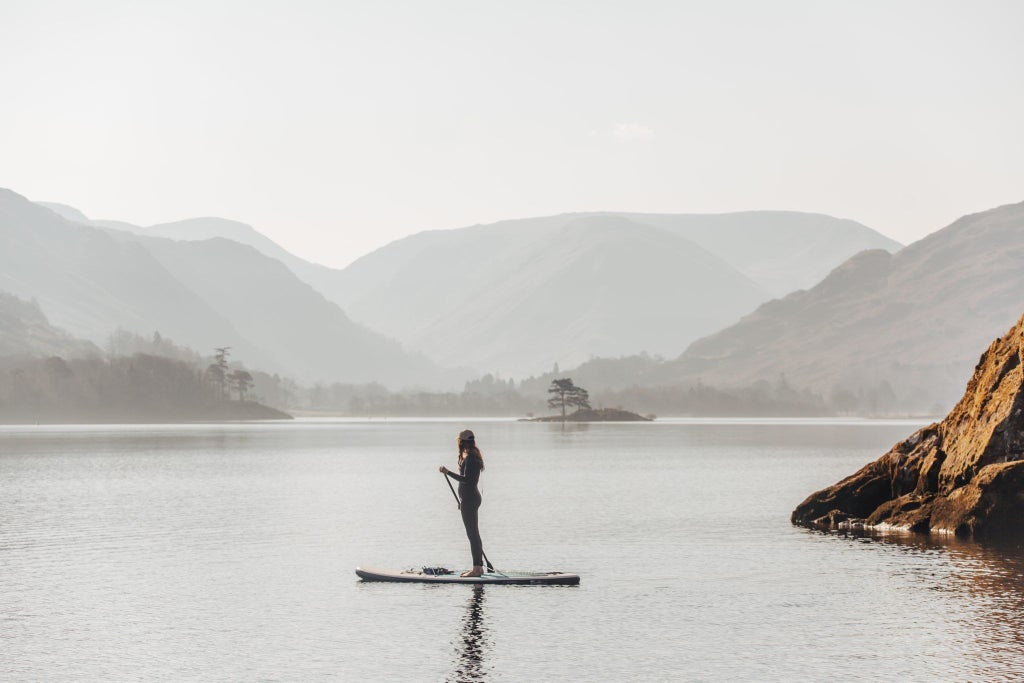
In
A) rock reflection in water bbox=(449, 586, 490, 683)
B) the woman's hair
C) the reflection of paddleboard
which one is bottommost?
rock reflection in water bbox=(449, 586, 490, 683)

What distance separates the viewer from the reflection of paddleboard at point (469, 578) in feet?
141

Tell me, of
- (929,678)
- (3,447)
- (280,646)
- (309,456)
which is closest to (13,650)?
(280,646)

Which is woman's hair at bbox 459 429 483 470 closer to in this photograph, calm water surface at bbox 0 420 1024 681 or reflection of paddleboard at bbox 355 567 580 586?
reflection of paddleboard at bbox 355 567 580 586

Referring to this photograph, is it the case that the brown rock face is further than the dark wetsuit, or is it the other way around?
the brown rock face

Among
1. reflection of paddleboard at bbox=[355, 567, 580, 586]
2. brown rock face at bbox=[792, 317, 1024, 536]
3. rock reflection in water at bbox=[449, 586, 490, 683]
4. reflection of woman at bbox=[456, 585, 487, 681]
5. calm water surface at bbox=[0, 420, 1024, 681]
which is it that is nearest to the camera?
rock reflection in water at bbox=[449, 586, 490, 683]

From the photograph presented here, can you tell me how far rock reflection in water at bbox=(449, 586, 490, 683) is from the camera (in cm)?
2991

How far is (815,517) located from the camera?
67.3m

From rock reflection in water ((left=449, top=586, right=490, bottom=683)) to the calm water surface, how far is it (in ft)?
0.37

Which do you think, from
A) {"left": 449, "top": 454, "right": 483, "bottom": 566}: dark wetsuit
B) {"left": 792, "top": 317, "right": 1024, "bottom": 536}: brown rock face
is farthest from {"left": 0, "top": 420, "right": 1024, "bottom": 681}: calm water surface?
{"left": 792, "top": 317, "right": 1024, "bottom": 536}: brown rock face

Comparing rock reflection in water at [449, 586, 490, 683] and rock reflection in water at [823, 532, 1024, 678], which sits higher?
rock reflection in water at [823, 532, 1024, 678]

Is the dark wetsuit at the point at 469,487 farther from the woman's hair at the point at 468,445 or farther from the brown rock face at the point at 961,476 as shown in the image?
the brown rock face at the point at 961,476

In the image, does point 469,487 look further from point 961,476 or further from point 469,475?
point 961,476

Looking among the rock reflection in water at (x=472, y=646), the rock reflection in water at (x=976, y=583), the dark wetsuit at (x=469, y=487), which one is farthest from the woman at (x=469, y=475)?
the rock reflection in water at (x=976, y=583)

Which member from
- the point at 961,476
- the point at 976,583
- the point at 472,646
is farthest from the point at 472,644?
the point at 961,476
